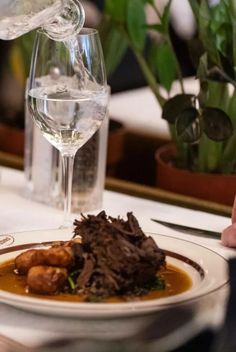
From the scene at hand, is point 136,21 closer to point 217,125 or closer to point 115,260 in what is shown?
point 217,125

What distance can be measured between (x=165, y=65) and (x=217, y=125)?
19cm

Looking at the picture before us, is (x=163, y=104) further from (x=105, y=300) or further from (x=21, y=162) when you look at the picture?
(x=105, y=300)

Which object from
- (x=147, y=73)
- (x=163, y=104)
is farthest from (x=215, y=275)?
(x=147, y=73)

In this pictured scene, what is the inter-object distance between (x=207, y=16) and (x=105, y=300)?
0.54 metres

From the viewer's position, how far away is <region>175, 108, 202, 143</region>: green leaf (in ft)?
4.05

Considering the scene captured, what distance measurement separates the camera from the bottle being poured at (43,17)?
1021mm

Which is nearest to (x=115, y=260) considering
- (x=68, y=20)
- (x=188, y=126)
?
(x=68, y=20)

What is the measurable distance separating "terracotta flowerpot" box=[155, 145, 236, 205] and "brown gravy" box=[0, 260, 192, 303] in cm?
38

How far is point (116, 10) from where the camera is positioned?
1398 millimetres

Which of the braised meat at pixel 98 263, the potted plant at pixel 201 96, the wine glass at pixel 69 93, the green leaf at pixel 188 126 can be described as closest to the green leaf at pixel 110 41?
the potted plant at pixel 201 96

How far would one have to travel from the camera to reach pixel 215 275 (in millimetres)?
877

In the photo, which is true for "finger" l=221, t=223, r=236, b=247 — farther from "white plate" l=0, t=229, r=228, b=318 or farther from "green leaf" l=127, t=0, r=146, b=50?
"green leaf" l=127, t=0, r=146, b=50

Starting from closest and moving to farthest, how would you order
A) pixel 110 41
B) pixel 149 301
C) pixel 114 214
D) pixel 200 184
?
pixel 149 301 < pixel 114 214 < pixel 200 184 < pixel 110 41

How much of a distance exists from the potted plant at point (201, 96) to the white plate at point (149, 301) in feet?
0.96
